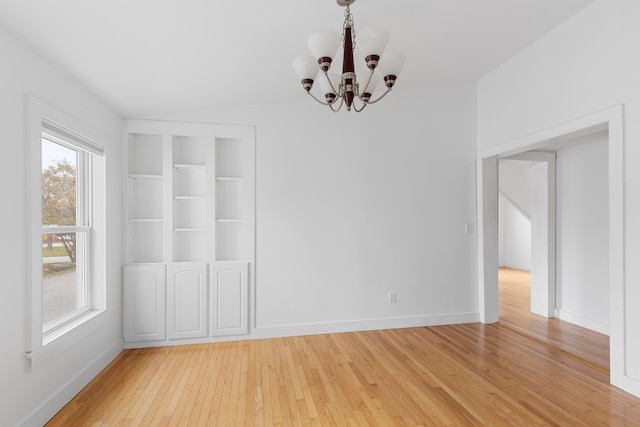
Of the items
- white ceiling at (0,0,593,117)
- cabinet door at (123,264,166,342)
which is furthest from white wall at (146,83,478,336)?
cabinet door at (123,264,166,342)

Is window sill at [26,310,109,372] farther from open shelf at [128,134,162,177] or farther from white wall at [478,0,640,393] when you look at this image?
white wall at [478,0,640,393]

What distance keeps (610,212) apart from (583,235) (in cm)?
178

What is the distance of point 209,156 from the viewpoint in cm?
368

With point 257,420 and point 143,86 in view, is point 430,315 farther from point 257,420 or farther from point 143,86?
point 143,86

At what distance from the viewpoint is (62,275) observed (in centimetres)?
268

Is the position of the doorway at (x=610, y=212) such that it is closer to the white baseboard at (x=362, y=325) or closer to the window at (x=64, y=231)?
the white baseboard at (x=362, y=325)

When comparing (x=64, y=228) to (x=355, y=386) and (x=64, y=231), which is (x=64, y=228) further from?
(x=355, y=386)

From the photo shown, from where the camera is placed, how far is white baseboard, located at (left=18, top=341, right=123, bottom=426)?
83.7 inches

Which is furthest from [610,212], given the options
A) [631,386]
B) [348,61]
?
[348,61]

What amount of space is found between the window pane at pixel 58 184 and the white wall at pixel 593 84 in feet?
14.0

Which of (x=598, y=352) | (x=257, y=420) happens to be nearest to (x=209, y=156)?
(x=257, y=420)

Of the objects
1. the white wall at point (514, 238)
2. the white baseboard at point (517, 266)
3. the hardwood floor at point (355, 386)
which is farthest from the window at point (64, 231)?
→ the white baseboard at point (517, 266)

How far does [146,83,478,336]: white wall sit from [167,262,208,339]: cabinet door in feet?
1.98

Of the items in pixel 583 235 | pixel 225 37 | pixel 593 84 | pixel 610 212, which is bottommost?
pixel 583 235
